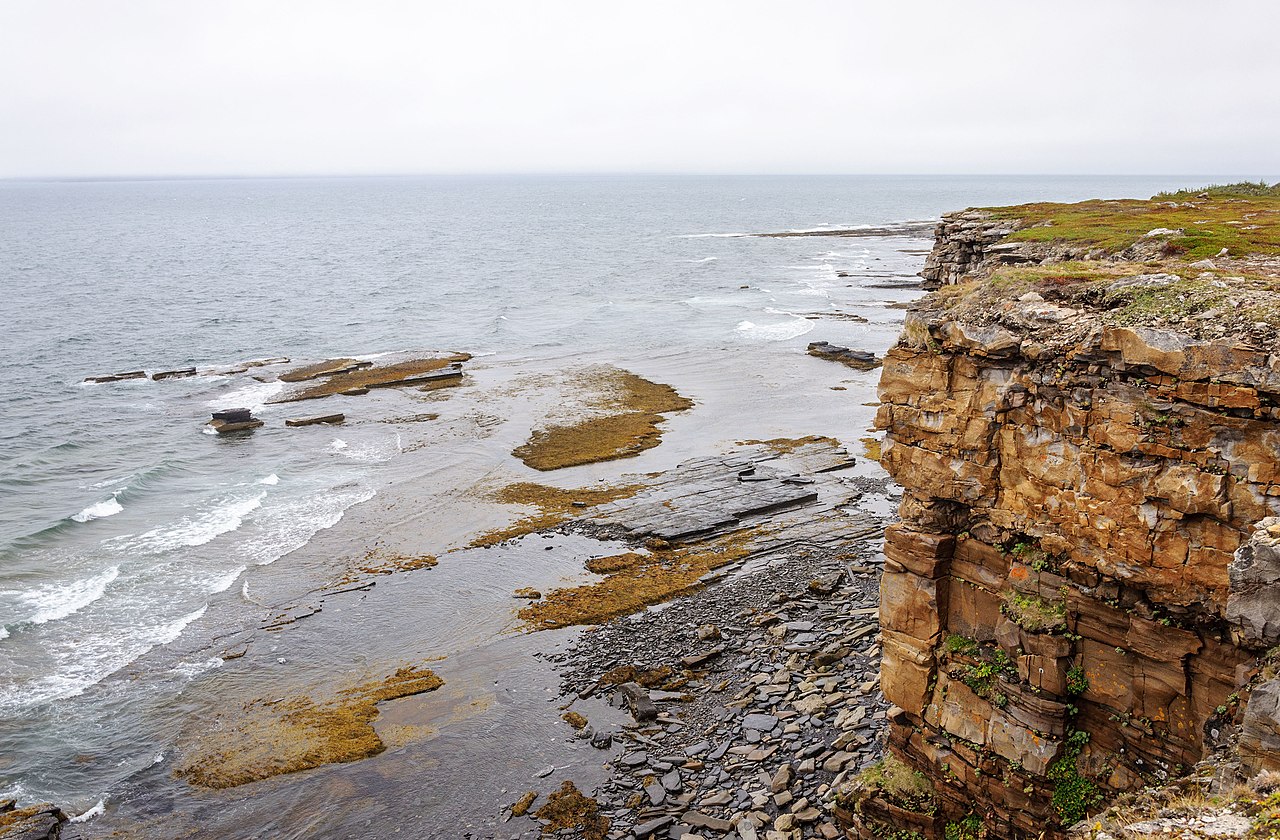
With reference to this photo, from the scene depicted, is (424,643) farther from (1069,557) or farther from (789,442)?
(789,442)

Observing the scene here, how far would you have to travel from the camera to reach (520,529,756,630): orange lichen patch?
28828 millimetres

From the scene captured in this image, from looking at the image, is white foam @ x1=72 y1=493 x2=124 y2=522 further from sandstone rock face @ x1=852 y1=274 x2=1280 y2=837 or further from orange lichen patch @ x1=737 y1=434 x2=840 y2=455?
→ sandstone rock face @ x1=852 y1=274 x2=1280 y2=837

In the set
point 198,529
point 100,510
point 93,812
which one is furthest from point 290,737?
point 100,510

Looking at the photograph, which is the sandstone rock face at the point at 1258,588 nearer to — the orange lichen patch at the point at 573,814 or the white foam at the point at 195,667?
the orange lichen patch at the point at 573,814

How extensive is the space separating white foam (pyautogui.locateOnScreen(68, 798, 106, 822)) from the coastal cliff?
17.9 metres

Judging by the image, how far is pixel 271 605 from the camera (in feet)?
101

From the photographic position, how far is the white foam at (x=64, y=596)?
29891 millimetres

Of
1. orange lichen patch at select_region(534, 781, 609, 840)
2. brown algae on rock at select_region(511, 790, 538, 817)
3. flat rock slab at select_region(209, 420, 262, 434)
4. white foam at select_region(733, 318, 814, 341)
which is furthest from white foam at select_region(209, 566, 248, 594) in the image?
white foam at select_region(733, 318, 814, 341)

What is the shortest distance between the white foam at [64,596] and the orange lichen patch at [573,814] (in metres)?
20.8

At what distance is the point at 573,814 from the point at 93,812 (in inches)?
471

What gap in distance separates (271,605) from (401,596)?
4.61 meters

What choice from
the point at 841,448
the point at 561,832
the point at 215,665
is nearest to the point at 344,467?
the point at 215,665

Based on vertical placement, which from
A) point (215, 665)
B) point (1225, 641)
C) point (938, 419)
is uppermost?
point (938, 419)

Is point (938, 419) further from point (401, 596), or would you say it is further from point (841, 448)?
point (841, 448)
